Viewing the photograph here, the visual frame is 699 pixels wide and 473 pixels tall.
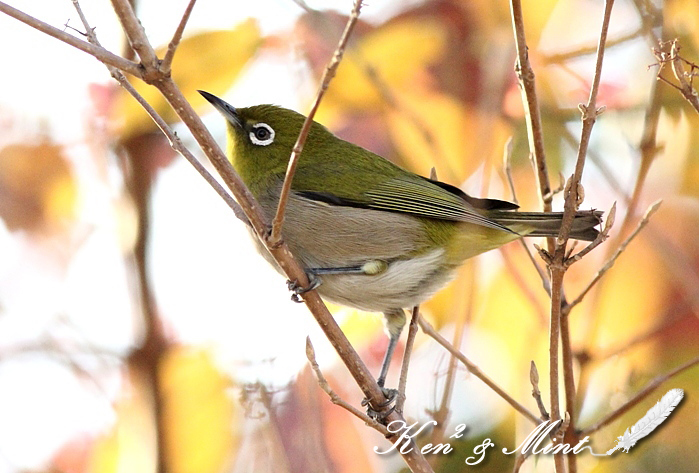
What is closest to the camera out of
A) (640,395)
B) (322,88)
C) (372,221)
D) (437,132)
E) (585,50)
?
(322,88)

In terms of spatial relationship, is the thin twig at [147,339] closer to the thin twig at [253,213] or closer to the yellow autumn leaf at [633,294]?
the thin twig at [253,213]

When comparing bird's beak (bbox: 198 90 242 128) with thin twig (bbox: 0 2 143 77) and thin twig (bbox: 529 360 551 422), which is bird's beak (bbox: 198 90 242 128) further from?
thin twig (bbox: 529 360 551 422)

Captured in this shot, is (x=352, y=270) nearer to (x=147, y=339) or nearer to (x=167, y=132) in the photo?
(x=167, y=132)

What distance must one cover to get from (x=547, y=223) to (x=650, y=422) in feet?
3.84

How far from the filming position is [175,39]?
2471mm

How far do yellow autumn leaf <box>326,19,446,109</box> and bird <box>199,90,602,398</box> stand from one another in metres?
0.98

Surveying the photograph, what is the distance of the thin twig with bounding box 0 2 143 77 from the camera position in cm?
237

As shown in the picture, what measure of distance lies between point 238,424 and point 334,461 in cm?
76

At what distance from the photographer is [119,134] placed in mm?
5203

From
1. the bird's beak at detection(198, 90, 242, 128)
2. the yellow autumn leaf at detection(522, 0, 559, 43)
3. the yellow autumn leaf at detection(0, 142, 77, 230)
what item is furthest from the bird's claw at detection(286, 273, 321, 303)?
the yellow autumn leaf at detection(522, 0, 559, 43)

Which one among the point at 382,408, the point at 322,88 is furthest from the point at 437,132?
the point at 322,88

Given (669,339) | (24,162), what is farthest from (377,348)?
(24,162)

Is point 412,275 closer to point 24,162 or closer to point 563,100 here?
point 563,100

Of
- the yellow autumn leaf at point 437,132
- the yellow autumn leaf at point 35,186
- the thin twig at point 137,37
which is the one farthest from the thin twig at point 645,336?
the yellow autumn leaf at point 35,186
